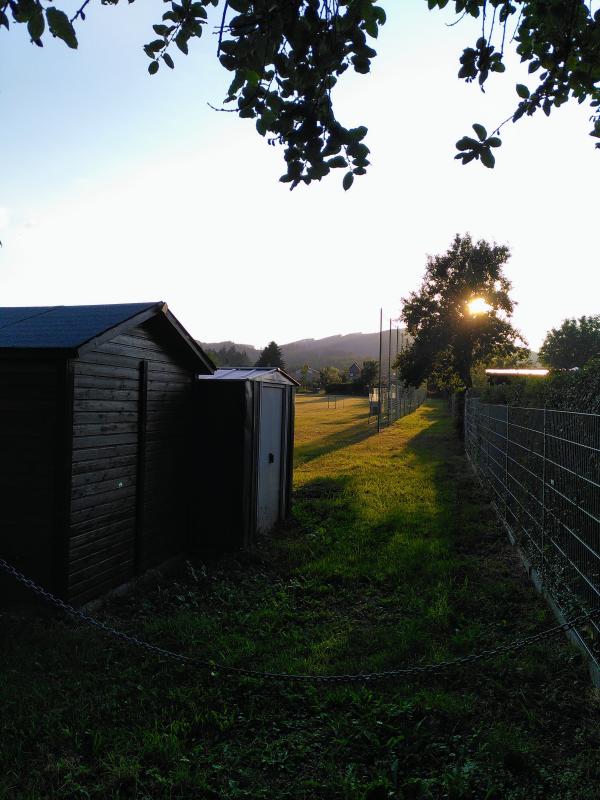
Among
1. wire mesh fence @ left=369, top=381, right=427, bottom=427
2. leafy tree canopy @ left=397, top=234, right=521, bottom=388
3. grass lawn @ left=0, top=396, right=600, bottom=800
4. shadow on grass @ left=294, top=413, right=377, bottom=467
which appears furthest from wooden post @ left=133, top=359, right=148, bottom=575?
leafy tree canopy @ left=397, top=234, right=521, bottom=388

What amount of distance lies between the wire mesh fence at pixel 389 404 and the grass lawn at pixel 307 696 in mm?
23107

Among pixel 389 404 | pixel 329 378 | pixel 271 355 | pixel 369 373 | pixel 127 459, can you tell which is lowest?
pixel 389 404

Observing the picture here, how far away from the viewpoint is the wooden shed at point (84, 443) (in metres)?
5.60

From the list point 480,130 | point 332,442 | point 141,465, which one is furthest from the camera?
point 332,442

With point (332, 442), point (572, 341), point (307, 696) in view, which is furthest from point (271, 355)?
point (307, 696)

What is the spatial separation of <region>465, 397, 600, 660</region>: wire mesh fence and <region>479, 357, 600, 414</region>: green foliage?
0.21 m

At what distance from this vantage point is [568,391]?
6145 mm

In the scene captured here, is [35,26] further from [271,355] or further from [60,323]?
[271,355]

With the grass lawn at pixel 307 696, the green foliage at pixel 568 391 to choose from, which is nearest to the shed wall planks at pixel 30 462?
the grass lawn at pixel 307 696

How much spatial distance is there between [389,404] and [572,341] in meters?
87.2

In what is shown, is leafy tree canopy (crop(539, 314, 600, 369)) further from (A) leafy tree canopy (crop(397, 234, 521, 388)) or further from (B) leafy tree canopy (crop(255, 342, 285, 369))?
(A) leafy tree canopy (crop(397, 234, 521, 388))

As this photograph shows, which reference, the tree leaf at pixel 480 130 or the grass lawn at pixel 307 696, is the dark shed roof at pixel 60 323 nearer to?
the grass lawn at pixel 307 696

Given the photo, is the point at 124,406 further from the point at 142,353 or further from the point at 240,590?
the point at 240,590

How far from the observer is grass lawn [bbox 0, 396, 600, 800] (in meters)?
3.23
